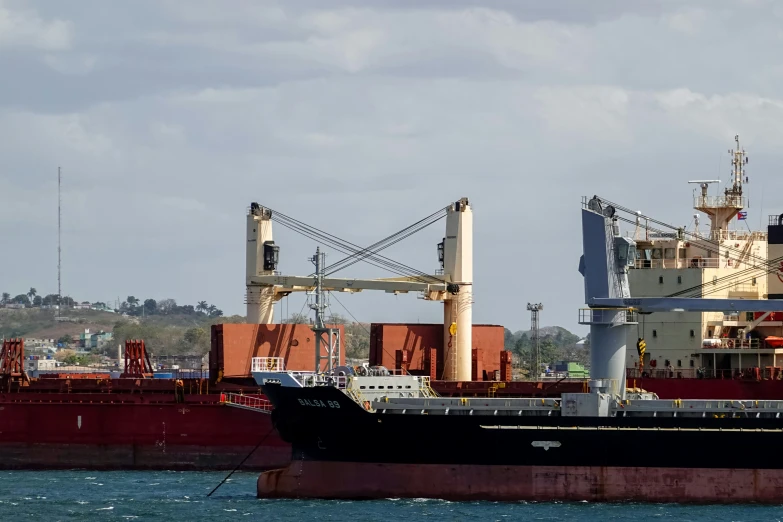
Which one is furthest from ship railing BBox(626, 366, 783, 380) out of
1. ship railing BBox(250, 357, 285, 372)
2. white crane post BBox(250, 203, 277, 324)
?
white crane post BBox(250, 203, 277, 324)

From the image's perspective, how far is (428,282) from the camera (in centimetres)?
5744

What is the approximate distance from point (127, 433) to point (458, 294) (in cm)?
1347

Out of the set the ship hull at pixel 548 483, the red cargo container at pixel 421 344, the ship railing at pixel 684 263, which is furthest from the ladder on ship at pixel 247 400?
the ship railing at pixel 684 263

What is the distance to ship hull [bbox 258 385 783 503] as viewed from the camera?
1576 inches

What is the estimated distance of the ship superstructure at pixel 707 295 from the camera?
51844mm

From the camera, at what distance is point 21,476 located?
2051 inches

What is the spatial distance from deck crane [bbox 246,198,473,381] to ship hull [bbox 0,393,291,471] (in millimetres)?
6062

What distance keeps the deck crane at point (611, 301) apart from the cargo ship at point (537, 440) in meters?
0.05

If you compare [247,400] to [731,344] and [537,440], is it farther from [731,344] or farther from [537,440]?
[731,344]

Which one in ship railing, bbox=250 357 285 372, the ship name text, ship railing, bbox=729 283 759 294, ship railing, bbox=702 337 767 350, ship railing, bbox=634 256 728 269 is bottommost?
the ship name text

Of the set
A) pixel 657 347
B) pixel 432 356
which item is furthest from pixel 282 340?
pixel 657 347

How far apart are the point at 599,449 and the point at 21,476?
2219 centimetres

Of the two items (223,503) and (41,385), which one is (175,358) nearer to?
(41,385)

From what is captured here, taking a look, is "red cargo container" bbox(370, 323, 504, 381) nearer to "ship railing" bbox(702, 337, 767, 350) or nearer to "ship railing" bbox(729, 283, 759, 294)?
"ship railing" bbox(702, 337, 767, 350)
